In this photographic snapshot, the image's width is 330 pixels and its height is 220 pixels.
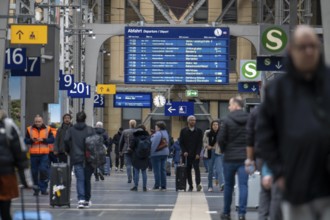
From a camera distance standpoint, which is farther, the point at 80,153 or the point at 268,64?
the point at 268,64

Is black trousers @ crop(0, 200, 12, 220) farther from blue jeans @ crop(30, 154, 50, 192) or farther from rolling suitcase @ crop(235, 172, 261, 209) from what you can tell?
blue jeans @ crop(30, 154, 50, 192)

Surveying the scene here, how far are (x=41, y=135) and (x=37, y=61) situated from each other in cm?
525

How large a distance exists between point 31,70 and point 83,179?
8.92m

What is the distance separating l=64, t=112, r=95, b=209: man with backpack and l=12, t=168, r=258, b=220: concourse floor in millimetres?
354

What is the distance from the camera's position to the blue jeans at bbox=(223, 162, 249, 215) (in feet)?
48.9

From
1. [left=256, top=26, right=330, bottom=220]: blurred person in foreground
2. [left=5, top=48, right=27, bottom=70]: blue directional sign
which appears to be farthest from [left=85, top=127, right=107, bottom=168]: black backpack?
[left=256, top=26, right=330, bottom=220]: blurred person in foreground

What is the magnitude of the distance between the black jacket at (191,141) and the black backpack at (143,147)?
4.03ft

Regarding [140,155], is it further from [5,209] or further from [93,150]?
[5,209]

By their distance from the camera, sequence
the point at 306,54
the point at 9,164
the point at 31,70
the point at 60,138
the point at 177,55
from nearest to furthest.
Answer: the point at 306,54 → the point at 9,164 → the point at 60,138 → the point at 31,70 → the point at 177,55

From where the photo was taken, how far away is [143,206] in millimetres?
19172

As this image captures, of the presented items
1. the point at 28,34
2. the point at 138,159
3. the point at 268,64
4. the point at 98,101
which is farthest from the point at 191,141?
the point at 98,101

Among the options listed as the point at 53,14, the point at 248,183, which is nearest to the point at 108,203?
the point at 248,183

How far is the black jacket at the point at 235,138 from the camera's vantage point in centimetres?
1481

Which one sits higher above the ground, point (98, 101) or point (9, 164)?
point (98, 101)
